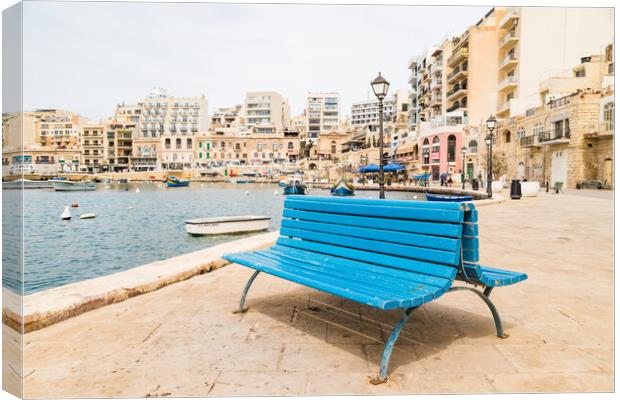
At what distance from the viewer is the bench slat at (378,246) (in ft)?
9.26

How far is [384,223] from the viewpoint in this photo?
3.27 metres

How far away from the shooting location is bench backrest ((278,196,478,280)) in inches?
110

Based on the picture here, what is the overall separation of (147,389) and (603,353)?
115 inches

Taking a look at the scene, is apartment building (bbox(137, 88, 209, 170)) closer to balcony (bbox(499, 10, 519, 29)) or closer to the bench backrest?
balcony (bbox(499, 10, 519, 29))

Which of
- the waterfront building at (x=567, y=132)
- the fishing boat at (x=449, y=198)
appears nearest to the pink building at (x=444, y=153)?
the waterfront building at (x=567, y=132)

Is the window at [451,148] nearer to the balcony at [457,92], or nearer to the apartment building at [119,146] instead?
the balcony at [457,92]

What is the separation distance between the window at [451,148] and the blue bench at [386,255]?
52289 millimetres

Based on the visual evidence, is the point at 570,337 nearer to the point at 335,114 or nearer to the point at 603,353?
the point at 603,353

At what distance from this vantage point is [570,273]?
5.33m

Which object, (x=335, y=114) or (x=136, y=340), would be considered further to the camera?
(x=335, y=114)

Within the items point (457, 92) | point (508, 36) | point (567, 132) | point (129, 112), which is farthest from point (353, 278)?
point (129, 112)

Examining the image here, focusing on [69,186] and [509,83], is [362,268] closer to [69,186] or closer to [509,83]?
[509,83]

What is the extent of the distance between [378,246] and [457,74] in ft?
184

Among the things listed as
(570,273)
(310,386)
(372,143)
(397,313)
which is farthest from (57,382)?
(372,143)
